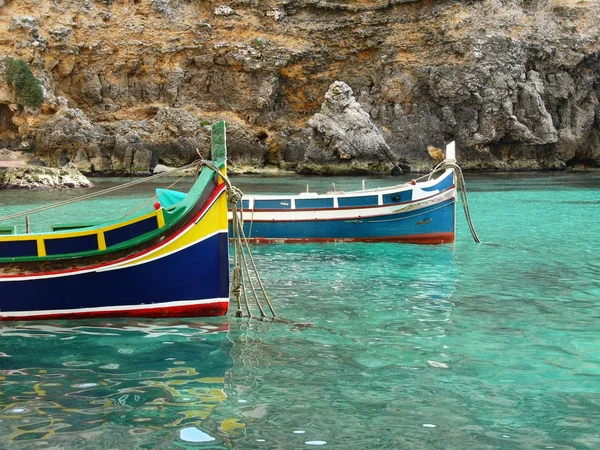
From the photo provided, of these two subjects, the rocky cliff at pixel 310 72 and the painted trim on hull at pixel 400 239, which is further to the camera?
the rocky cliff at pixel 310 72

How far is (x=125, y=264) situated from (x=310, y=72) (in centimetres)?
6337

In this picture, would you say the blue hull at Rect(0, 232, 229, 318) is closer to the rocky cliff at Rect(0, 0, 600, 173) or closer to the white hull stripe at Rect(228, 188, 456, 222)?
the white hull stripe at Rect(228, 188, 456, 222)

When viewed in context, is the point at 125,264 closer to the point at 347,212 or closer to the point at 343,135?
the point at 347,212

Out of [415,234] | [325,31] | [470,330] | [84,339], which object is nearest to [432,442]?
[470,330]

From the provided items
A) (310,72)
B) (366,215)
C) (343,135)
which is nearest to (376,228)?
(366,215)

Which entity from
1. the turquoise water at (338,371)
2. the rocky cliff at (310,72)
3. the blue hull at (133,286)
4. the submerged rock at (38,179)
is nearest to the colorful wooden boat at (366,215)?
the turquoise water at (338,371)

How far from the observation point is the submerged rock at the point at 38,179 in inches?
1699

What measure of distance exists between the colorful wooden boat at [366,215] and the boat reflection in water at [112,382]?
1016cm

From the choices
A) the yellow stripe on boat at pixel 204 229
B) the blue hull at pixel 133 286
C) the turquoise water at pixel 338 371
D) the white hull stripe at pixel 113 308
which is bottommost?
the turquoise water at pixel 338 371

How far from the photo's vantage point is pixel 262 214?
2008 centimetres

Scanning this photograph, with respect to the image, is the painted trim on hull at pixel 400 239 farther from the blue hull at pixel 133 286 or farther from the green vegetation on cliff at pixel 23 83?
the green vegetation on cliff at pixel 23 83

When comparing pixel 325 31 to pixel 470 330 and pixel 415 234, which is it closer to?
pixel 415 234

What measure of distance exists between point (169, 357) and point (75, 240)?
8.43 feet

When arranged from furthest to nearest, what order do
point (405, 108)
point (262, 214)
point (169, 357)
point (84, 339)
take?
point (405, 108) < point (262, 214) < point (84, 339) < point (169, 357)
